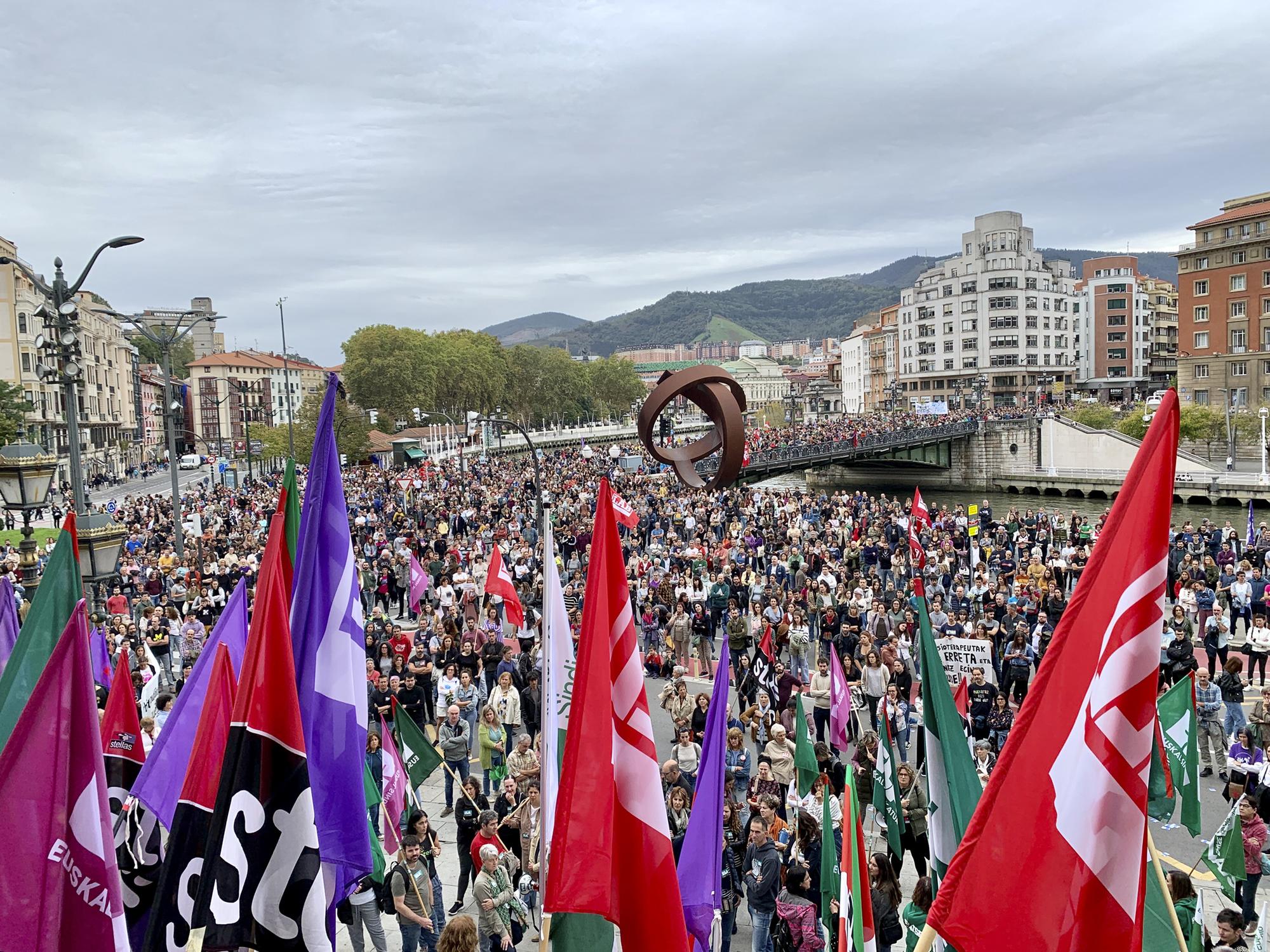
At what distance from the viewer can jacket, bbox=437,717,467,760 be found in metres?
10.7

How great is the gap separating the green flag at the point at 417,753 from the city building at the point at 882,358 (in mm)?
117487

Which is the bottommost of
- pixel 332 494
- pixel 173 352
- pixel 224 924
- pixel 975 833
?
pixel 224 924

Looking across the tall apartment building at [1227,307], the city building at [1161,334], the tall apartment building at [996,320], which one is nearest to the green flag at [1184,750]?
the tall apartment building at [1227,307]

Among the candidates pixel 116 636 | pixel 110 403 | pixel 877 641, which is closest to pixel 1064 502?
pixel 877 641

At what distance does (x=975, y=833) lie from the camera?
392 cm

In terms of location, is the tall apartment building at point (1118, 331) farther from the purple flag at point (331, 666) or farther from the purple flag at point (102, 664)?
the purple flag at point (331, 666)

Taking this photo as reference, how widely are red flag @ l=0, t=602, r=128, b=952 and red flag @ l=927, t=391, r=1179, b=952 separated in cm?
310

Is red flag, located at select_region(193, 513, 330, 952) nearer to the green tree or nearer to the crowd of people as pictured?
the crowd of people

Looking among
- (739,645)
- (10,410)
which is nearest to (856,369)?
(10,410)

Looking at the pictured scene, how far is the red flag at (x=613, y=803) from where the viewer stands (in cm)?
479

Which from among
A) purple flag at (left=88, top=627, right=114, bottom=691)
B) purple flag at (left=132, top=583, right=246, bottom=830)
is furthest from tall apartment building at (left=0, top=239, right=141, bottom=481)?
purple flag at (left=132, top=583, right=246, bottom=830)

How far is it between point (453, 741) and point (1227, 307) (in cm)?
7190

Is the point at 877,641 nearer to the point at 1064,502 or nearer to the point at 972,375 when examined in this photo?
the point at 1064,502

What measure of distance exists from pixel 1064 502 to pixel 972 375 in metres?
57.2
